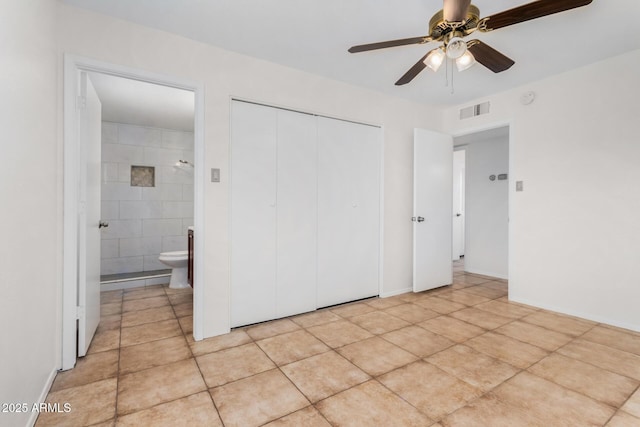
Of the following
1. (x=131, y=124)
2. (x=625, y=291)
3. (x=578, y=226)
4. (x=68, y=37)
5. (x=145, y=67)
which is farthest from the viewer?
(x=131, y=124)

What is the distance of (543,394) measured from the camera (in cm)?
170

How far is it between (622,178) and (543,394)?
86.6 inches

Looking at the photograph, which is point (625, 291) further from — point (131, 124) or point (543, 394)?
point (131, 124)

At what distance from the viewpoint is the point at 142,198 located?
456cm

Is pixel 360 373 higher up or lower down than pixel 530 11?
lower down

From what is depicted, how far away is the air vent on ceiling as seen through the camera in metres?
3.62

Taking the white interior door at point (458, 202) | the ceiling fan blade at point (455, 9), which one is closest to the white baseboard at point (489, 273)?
the white interior door at point (458, 202)

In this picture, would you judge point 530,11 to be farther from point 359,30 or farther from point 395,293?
point 395,293

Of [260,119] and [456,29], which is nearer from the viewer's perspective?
[456,29]

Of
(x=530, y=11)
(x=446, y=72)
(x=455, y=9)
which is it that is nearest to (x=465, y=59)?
(x=530, y=11)

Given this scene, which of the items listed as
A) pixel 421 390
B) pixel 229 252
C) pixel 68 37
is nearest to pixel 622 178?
pixel 421 390

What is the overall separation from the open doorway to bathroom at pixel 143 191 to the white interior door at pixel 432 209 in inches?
119

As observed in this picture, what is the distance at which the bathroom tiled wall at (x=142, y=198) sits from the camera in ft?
14.2

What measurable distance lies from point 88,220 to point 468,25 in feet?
9.32
